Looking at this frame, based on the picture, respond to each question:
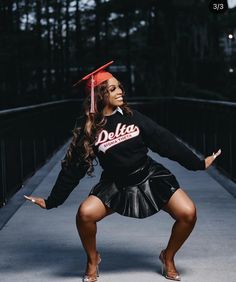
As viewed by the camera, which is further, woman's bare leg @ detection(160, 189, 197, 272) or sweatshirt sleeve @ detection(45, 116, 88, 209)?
sweatshirt sleeve @ detection(45, 116, 88, 209)

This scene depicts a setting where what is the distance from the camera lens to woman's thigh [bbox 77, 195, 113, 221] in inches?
238

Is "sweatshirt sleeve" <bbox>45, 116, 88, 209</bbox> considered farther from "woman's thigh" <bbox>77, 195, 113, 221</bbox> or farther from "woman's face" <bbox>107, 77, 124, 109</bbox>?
"woman's face" <bbox>107, 77, 124, 109</bbox>

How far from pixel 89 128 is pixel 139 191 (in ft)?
1.86

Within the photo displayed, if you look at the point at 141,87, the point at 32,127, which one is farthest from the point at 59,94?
the point at 32,127

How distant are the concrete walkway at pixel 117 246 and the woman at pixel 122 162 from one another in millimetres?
550

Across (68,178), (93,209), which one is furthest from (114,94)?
(93,209)

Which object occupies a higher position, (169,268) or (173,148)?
(173,148)

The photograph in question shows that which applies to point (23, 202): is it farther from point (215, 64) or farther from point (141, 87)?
point (141, 87)

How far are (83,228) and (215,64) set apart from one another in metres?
49.6

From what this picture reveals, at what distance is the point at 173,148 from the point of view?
20.1 ft

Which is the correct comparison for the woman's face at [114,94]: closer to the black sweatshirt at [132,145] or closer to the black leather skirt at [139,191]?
the black sweatshirt at [132,145]

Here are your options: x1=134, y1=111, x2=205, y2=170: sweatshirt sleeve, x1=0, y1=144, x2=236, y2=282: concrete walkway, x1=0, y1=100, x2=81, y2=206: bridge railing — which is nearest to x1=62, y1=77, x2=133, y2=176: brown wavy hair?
x1=134, y1=111, x2=205, y2=170: sweatshirt sleeve

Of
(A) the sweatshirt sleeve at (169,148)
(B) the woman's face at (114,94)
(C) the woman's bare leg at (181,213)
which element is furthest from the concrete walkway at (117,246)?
(B) the woman's face at (114,94)

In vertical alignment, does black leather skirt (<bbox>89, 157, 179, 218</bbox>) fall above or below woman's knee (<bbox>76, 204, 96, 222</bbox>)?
above
